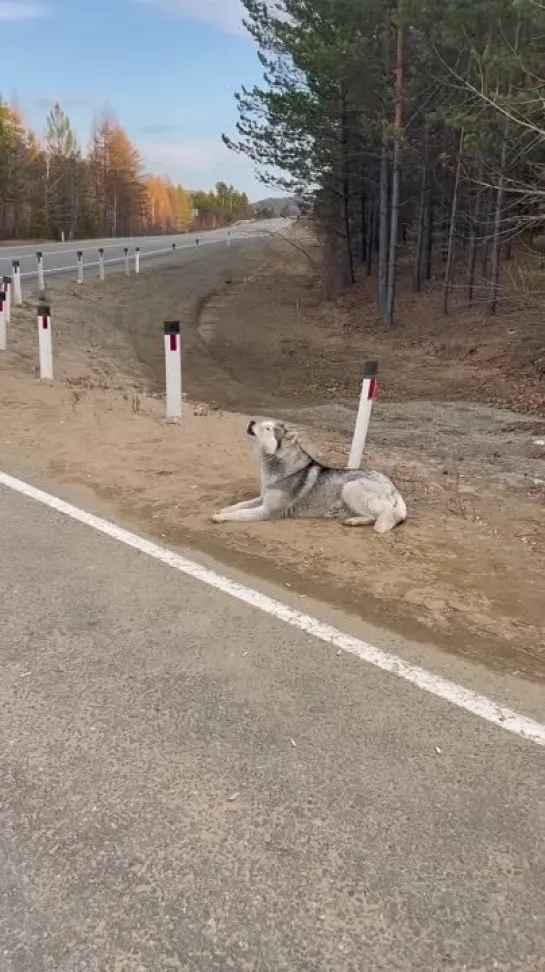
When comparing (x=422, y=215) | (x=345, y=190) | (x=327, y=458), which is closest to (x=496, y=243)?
(x=422, y=215)

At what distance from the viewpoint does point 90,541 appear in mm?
5070

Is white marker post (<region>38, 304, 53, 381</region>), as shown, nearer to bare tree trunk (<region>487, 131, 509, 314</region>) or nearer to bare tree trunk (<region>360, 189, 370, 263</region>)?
bare tree trunk (<region>487, 131, 509, 314</region>)

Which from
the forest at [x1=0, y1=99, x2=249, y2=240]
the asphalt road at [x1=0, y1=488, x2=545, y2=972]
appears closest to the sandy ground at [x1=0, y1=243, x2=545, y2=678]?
the asphalt road at [x1=0, y1=488, x2=545, y2=972]

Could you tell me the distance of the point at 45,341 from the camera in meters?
10.9

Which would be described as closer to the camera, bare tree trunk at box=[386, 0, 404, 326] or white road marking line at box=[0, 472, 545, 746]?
white road marking line at box=[0, 472, 545, 746]

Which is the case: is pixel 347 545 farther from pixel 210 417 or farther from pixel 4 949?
pixel 210 417

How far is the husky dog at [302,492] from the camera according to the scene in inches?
220

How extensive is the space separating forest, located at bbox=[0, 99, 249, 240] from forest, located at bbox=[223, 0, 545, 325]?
44.2 metres

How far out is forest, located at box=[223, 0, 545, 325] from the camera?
1864 centimetres

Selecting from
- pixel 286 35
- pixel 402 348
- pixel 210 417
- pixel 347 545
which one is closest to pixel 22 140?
pixel 286 35

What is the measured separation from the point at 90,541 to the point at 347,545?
5.89 ft

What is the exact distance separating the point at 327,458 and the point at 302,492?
2.46 m

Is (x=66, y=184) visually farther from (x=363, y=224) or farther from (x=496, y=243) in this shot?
(x=496, y=243)

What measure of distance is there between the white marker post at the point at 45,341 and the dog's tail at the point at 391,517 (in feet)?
22.9
